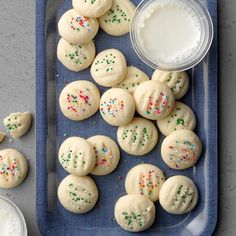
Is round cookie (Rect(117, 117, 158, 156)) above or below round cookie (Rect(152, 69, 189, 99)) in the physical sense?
below

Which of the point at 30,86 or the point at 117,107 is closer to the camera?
the point at 117,107

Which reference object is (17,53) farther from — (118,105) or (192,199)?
(192,199)

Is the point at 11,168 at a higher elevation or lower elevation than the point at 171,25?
lower

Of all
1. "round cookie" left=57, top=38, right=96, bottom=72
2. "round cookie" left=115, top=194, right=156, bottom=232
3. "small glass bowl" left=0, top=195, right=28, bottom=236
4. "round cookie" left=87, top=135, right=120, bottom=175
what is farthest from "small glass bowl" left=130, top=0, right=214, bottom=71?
"small glass bowl" left=0, top=195, right=28, bottom=236

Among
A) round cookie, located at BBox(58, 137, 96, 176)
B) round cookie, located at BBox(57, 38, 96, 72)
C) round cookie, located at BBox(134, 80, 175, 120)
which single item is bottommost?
round cookie, located at BBox(58, 137, 96, 176)

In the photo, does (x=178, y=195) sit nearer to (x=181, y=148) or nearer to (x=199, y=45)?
(x=181, y=148)

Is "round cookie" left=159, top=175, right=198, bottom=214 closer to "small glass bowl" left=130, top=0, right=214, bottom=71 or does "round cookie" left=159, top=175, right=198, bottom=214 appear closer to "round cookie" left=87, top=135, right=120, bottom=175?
"round cookie" left=87, top=135, right=120, bottom=175

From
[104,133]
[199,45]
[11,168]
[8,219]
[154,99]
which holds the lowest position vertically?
[8,219]

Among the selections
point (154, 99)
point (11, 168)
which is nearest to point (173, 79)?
point (154, 99)
